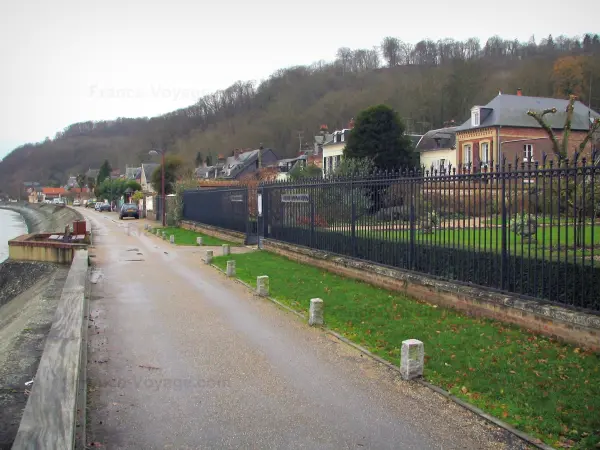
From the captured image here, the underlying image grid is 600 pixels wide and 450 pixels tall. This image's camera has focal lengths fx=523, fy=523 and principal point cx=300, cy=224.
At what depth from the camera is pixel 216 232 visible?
25422mm

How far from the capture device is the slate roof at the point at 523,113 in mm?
39281

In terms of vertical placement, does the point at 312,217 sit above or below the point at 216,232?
above

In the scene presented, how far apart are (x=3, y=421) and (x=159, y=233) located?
928 inches

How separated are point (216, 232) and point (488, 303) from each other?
18.8 metres

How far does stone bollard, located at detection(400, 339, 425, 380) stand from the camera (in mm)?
6012

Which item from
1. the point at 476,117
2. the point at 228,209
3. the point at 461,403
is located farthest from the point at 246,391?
the point at 476,117

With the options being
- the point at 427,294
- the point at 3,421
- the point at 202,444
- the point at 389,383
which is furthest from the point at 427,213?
the point at 3,421

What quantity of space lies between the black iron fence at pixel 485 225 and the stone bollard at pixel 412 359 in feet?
7.74

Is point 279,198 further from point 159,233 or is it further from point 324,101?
point 324,101

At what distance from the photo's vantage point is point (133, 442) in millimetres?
4613

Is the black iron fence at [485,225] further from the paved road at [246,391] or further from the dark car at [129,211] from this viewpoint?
the dark car at [129,211]

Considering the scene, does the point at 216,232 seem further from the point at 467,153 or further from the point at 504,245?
the point at 467,153

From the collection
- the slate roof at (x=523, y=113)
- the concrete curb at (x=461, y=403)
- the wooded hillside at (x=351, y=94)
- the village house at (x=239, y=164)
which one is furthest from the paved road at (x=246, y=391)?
the village house at (x=239, y=164)

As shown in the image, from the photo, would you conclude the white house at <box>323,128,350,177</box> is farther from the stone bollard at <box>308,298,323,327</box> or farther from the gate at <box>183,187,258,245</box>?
the stone bollard at <box>308,298,323,327</box>
